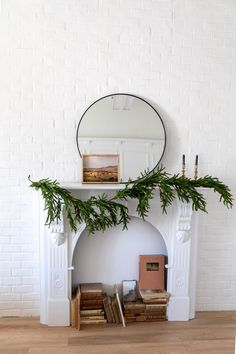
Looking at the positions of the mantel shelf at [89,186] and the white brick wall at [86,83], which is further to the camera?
the white brick wall at [86,83]

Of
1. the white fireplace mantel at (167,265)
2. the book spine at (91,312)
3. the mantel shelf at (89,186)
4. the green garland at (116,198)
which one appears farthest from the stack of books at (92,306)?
the mantel shelf at (89,186)

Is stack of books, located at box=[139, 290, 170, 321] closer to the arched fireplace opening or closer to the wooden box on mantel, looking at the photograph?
the wooden box on mantel

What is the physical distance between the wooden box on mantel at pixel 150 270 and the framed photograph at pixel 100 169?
0.75 meters

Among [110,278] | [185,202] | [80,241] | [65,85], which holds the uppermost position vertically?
[65,85]

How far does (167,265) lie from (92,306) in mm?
710

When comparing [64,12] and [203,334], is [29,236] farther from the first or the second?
[64,12]

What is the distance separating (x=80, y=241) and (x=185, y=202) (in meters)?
0.95

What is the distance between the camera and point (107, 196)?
256 cm

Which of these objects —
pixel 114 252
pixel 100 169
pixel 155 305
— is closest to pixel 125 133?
pixel 100 169

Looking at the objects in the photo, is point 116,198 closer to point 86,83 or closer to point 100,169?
point 100,169

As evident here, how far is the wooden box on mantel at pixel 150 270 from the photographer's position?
2.74m

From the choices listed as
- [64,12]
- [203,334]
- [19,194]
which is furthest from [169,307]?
[64,12]

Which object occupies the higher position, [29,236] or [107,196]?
[107,196]

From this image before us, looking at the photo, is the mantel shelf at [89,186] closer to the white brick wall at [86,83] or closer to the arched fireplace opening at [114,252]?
the white brick wall at [86,83]
